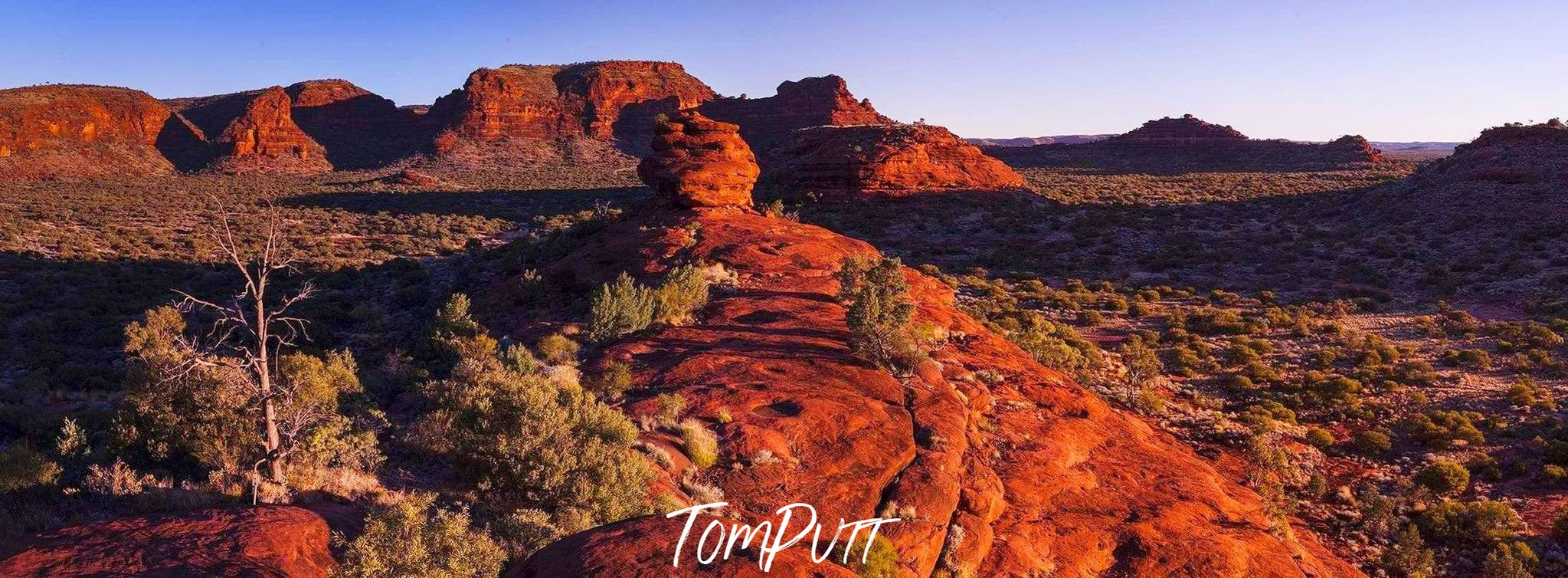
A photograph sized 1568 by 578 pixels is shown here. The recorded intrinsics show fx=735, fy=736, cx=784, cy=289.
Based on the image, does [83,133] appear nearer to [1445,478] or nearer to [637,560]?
[637,560]

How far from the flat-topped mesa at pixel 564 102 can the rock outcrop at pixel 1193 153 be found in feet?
154

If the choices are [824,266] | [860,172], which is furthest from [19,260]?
[860,172]

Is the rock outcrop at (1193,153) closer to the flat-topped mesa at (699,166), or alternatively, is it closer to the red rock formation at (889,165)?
the red rock formation at (889,165)

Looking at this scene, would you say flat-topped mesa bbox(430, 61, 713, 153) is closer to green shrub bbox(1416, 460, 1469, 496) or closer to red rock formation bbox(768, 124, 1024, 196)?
red rock formation bbox(768, 124, 1024, 196)

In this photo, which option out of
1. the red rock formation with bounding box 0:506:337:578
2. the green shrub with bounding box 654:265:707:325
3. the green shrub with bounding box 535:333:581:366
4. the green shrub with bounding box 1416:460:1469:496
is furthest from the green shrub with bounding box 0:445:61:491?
the green shrub with bounding box 1416:460:1469:496

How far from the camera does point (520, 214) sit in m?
48.2

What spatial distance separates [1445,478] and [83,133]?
101547mm

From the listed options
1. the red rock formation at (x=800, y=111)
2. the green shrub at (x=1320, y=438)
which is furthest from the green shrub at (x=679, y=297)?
the red rock formation at (x=800, y=111)

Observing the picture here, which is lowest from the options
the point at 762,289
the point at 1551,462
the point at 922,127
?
the point at 1551,462

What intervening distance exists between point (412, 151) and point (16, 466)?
3641 inches

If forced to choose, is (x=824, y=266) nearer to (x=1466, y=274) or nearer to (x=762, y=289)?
(x=762, y=289)

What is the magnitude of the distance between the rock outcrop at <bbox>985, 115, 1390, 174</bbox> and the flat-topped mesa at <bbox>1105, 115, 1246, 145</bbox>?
0.08 m

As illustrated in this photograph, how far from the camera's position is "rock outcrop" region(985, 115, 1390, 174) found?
234 feet

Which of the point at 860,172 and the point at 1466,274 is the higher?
the point at 860,172
